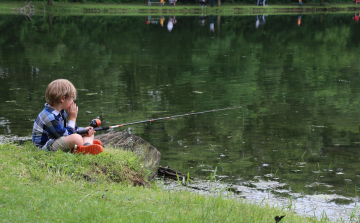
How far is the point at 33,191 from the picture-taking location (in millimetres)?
4562

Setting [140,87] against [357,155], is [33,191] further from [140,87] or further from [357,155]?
[140,87]

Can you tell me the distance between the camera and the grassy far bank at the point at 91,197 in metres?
4.12

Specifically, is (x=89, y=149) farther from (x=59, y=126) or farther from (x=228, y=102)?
(x=228, y=102)

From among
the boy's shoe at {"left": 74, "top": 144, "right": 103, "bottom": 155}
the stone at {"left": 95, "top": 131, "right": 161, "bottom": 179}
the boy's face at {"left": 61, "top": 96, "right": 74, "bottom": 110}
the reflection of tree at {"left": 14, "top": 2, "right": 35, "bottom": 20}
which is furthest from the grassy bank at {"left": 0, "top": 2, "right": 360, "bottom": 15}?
the boy's shoe at {"left": 74, "top": 144, "right": 103, "bottom": 155}

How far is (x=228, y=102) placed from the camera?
1179 cm

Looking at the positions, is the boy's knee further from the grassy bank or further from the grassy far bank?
the grassy bank

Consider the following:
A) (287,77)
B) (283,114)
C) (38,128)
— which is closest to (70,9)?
(287,77)

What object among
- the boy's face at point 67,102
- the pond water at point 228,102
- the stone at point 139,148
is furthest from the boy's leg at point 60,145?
the pond water at point 228,102

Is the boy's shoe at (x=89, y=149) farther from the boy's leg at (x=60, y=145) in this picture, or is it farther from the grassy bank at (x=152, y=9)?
the grassy bank at (x=152, y=9)

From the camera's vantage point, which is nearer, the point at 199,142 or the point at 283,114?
the point at 199,142

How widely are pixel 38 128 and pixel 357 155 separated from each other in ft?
16.8

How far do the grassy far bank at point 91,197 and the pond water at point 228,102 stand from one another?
1460 mm

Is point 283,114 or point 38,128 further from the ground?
point 38,128

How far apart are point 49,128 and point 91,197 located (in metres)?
1.63
